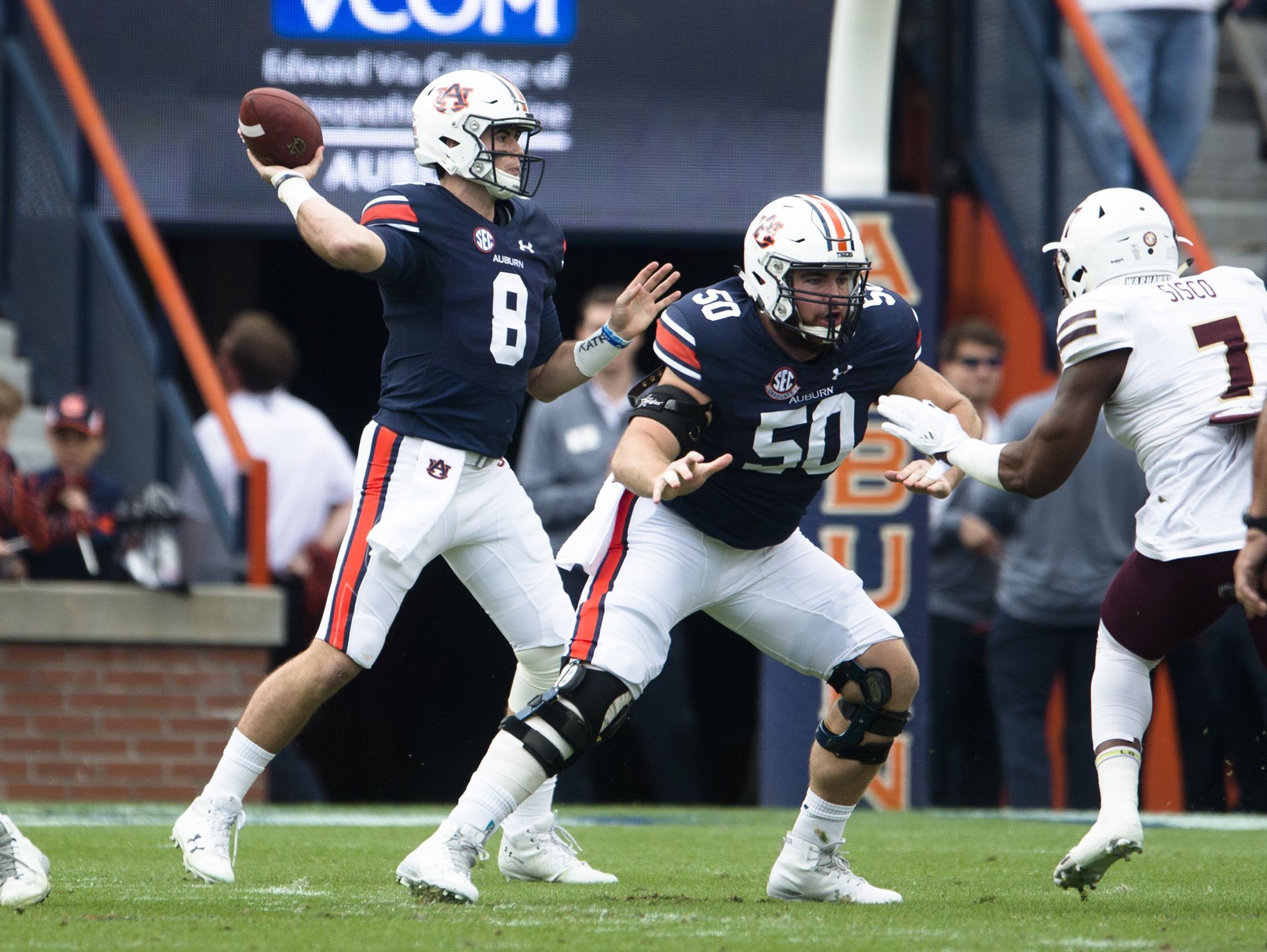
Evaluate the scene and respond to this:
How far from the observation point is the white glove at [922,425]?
479 centimetres

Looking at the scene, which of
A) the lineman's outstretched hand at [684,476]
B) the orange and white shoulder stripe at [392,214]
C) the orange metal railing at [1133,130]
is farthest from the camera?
the orange metal railing at [1133,130]

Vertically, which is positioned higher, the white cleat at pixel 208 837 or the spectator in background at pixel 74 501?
the spectator in background at pixel 74 501

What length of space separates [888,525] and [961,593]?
0.58m

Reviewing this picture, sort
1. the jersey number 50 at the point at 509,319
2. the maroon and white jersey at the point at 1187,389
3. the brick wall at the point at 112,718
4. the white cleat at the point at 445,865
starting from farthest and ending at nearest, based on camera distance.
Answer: the brick wall at the point at 112,718 < the jersey number 50 at the point at 509,319 < the maroon and white jersey at the point at 1187,389 < the white cleat at the point at 445,865

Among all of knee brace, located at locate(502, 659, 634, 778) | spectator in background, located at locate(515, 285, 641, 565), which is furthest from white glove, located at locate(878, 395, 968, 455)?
spectator in background, located at locate(515, 285, 641, 565)

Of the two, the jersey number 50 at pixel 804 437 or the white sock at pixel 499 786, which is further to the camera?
the jersey number 50 at pixel 804 437

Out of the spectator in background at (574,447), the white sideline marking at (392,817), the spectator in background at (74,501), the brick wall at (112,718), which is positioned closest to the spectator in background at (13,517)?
the spectator in background at (74,501)

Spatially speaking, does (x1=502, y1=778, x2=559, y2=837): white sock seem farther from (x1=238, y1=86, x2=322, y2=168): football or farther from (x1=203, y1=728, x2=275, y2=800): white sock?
(x1=238, y1=86, x2=322, y2=168): football

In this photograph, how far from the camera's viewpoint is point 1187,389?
15.2 feet

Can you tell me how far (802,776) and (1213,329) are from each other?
3.57 m

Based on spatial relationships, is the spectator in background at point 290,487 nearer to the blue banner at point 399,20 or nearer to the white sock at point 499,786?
the blue banner at point 399,20

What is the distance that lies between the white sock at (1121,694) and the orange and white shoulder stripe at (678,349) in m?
1.13

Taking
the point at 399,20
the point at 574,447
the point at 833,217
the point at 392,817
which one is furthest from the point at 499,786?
the point at 399,20

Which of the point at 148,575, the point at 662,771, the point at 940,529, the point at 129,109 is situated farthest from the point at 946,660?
the point at 129,109
